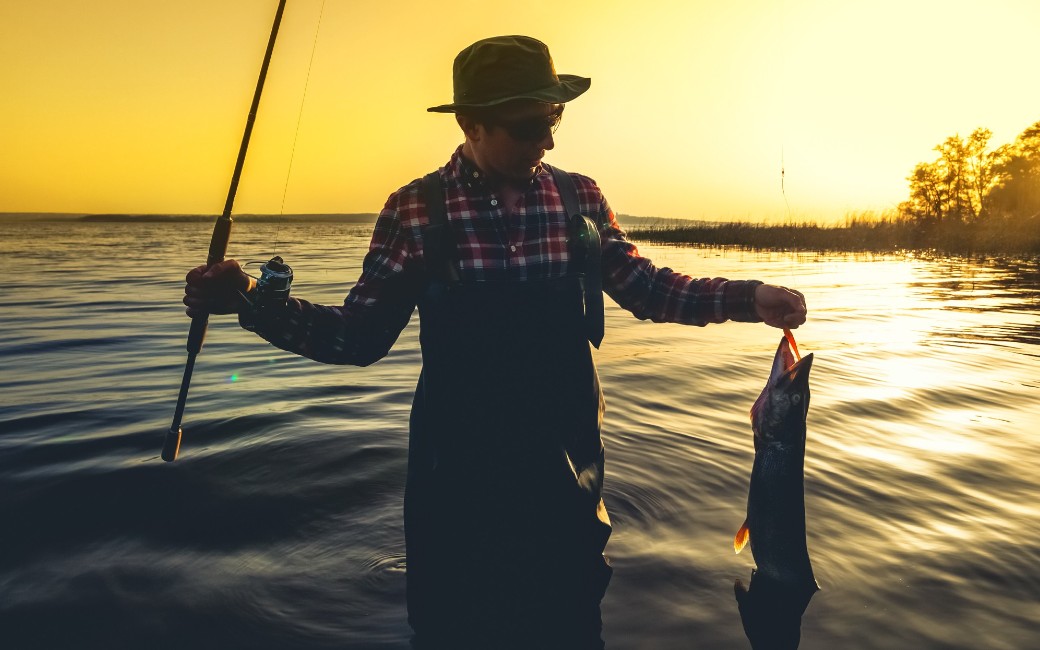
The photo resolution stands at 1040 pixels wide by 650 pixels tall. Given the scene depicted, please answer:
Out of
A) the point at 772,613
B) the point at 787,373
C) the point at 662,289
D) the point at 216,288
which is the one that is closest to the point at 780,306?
the point at 787,373

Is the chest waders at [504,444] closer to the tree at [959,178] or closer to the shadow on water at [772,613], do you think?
the shadow on water at [772,613]

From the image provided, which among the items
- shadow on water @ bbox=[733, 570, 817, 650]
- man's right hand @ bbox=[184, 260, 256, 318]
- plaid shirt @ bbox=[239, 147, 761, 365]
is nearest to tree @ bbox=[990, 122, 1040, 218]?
shadow on water @ bbox=[733, 570, 817, 650]

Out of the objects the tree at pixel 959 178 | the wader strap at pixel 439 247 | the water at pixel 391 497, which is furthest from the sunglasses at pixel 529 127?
the tree at pixel 959 178

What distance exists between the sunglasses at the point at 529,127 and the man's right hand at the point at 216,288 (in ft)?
3.82

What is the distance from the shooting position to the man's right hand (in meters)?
2.51

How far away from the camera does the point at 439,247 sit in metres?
2.72

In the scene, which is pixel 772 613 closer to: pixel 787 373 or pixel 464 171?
pixel 787 373

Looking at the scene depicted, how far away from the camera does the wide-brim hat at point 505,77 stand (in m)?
2.68

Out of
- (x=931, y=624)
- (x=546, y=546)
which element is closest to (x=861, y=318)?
(x=931, y=624)

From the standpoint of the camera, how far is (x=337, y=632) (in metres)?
3.54

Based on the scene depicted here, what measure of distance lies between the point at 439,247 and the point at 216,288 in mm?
861

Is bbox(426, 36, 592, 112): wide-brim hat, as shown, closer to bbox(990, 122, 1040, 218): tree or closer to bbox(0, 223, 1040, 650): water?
bbox(0, 223, 1040, 650): water

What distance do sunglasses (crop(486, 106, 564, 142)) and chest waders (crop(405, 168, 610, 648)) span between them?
303 millimetres

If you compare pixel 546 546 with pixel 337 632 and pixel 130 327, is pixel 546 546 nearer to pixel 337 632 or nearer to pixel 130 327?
pixel 337 632
